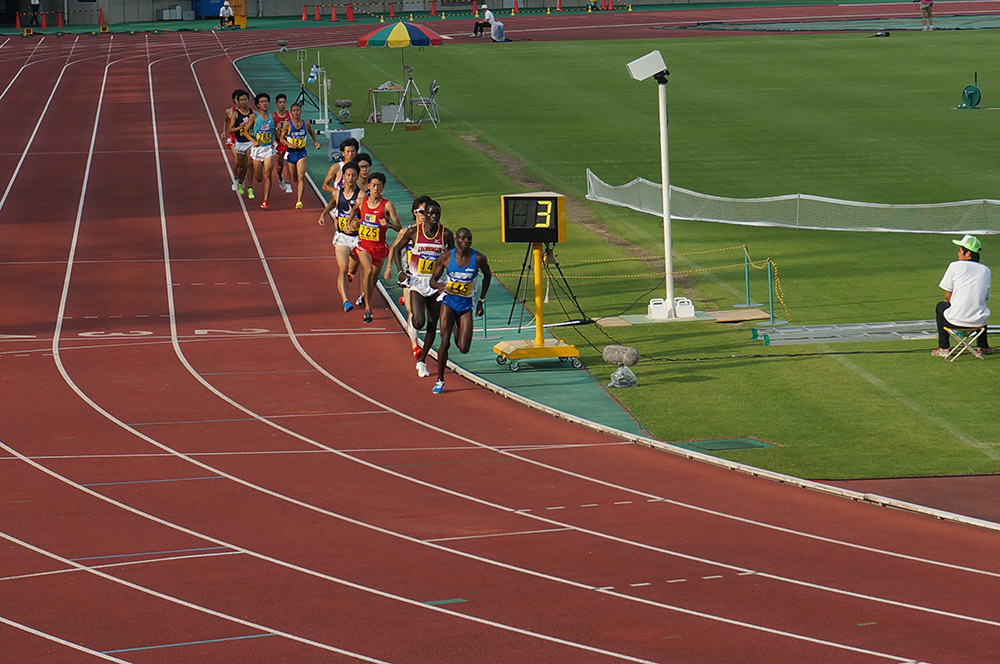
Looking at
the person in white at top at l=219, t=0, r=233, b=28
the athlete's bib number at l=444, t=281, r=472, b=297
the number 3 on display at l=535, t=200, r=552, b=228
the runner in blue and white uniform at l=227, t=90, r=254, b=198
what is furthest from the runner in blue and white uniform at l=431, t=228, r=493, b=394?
the person in white at top at l=219, t=0, r=233, b=28

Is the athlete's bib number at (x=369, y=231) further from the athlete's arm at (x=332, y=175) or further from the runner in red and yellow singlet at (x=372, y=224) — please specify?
the athlete's arm at (x=332, y=175)

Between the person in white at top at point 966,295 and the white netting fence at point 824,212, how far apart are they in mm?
7693

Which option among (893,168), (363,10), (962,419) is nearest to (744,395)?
(962,419)

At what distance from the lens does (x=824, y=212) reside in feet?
79.2

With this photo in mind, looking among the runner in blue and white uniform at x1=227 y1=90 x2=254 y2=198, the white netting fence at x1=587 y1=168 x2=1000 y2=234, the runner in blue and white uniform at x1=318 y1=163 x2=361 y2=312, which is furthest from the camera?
the runner in blue and white uniform at x1=227 y1=90 x2=254 y2=198

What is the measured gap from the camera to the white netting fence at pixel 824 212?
2317cm

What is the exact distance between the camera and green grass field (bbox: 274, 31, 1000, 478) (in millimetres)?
13664

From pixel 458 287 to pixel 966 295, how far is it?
16.8 feet

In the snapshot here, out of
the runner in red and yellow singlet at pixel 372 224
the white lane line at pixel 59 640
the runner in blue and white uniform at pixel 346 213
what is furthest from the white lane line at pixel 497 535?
the runner in blue and white uniform at pixel 346 213

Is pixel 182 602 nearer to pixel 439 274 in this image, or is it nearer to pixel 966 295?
pixel 439 274

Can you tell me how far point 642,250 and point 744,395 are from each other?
7.98 metres

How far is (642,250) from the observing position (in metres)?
22.2

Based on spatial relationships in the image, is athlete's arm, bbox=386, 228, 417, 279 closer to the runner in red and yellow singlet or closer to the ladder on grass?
the runner in red and yellow singlet

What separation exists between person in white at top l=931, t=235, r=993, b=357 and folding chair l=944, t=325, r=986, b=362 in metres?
0.05
